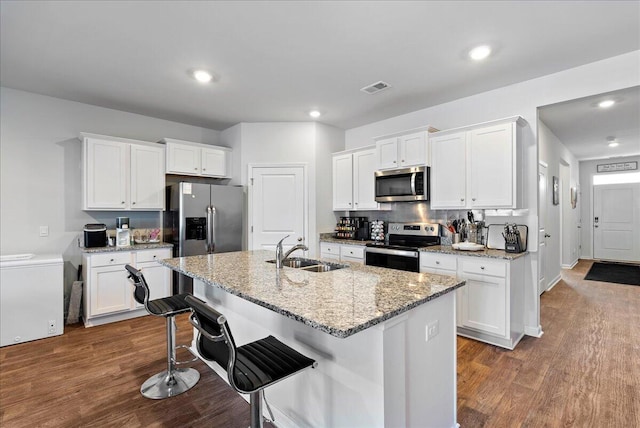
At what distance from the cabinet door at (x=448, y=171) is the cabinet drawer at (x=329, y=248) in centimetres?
143

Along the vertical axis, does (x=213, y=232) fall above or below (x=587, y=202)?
below

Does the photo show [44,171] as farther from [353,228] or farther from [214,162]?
[353,228]

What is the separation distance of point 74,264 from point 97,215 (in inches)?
25.2

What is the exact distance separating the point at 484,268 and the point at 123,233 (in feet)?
13.5

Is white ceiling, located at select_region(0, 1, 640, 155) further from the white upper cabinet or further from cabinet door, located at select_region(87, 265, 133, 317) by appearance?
cabinet door, located at select_region(87, 265, 133, 317)

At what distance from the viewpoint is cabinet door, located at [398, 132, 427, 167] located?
3.70m

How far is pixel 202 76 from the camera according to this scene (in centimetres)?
313

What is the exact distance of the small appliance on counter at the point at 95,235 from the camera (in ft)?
12.0

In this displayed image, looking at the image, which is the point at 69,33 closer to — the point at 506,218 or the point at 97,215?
the point at 97,215

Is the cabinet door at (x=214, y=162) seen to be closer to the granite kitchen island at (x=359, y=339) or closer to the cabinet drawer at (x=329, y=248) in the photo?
the cabinet drawer at (x=329, y=248)

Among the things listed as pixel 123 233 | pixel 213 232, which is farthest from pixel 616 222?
pixel 123 233

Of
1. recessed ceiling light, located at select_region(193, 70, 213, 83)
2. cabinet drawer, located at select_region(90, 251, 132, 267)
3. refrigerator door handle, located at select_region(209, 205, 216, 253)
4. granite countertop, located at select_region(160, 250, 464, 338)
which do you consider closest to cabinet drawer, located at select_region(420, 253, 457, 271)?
granite countertop, located at select_region(160, 250, 464, 338)

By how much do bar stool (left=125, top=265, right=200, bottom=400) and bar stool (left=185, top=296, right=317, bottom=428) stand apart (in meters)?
0.81

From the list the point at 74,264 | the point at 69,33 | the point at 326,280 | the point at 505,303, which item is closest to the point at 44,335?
the point at 74,264
